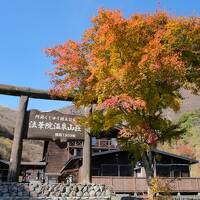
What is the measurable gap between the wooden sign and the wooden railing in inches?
475

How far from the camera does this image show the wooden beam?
49.9 feet

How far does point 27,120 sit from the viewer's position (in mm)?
15430

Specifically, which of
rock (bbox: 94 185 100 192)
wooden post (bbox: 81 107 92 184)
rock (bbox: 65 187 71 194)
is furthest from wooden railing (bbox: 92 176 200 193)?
rock (bbox: 65 187 71 194)

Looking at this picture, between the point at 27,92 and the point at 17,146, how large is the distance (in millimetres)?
2906

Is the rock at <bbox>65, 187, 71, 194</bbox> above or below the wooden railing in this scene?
below

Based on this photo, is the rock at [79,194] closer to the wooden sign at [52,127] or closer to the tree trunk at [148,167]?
the wooden sign at [52,127]

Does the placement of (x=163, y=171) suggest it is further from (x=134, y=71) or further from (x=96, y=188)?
(x=134, y=71)

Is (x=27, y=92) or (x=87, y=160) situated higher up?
(x=27, y=92)

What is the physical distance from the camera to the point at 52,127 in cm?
1585

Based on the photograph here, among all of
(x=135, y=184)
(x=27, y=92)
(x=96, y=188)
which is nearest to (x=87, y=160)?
(x=96, y=188)

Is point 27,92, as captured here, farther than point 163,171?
No

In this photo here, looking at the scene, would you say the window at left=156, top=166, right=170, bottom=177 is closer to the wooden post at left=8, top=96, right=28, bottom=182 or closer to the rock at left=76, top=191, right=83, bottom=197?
the rock at left=76, top=191, right=83, bottom=197

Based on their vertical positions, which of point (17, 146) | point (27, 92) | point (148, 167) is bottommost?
point (148, 167)

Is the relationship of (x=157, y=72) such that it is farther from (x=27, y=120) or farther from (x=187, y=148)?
(x=187, y=148)
